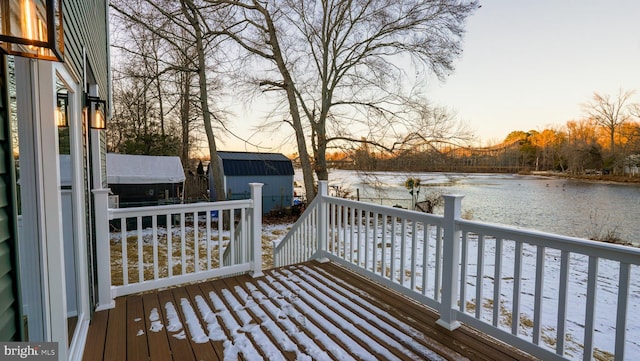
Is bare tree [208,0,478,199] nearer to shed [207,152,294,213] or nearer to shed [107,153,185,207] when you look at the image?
shed [207,152,294,213]

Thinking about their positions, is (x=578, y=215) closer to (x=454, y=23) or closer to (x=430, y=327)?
(x=454, y=23)

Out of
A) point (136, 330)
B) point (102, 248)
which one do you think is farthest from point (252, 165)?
point (136, 330)

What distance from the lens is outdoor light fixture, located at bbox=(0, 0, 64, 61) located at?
0.86 metres

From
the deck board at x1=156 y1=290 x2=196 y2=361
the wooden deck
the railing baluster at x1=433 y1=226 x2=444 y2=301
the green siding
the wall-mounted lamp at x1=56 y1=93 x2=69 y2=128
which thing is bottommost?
the wooden deck

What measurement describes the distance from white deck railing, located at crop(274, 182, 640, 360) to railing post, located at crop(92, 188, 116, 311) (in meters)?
2.20

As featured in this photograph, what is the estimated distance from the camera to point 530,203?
17.2 meters

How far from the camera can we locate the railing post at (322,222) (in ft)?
12.9

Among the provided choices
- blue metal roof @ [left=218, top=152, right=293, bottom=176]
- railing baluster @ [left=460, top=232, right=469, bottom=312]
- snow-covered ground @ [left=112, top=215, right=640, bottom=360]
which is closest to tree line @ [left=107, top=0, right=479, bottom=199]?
blue metal roof @ [left=218, top=152, right=293, bottom=176]

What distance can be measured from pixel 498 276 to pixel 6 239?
2611mm

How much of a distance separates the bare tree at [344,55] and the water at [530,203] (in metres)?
1.43

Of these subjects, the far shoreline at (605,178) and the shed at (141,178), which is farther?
the far shoreline at (605,178)

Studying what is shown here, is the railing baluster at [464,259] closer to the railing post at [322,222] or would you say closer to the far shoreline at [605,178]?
the railing post at [322,222]

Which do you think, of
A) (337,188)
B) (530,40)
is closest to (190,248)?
(337,188)

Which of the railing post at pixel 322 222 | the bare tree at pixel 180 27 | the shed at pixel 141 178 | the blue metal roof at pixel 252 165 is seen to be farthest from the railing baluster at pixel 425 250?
the blue metal roof at pixel 252 165
